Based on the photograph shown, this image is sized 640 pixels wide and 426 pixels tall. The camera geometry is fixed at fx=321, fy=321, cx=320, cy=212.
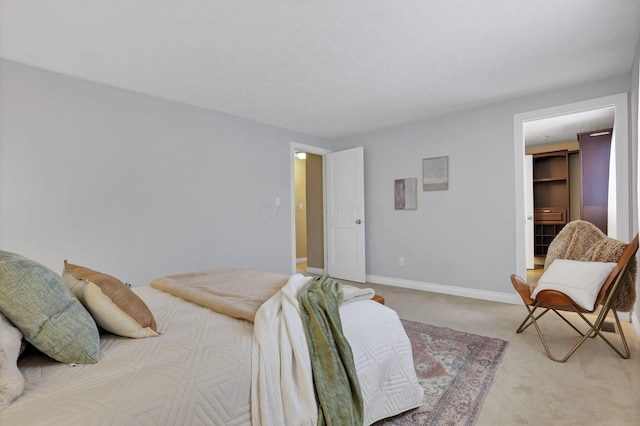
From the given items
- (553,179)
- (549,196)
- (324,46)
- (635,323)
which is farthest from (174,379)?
(549,196)

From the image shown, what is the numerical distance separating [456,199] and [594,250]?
5.73 feet

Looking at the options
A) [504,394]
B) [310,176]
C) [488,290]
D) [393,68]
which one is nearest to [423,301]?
[488,290]

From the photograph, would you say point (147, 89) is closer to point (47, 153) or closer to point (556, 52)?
point (47, 153)

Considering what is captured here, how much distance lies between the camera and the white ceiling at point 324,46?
209 cm

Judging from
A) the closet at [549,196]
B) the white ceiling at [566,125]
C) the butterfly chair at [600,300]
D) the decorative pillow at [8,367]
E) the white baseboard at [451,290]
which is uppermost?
the white ceiling at [566,125]

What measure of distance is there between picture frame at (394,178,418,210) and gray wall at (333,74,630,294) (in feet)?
0.26

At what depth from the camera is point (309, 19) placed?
7.16 feet

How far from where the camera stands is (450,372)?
2.20m

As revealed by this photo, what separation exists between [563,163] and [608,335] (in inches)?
183

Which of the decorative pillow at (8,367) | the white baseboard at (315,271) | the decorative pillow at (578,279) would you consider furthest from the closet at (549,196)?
the decorative pillow at (8,367)

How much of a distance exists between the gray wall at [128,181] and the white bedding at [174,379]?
201 cm

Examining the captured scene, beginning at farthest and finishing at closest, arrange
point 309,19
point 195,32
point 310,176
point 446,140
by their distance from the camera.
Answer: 1. point 310,176
2. point 446,140
3. point 195,32
4. point 309,19

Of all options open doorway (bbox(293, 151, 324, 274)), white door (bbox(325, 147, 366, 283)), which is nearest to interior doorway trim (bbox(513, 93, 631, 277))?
white door (bbox(325, 147, 366, 283))

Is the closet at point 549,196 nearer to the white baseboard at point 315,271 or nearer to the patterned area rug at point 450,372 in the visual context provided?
the white baseboard at point 315,271
